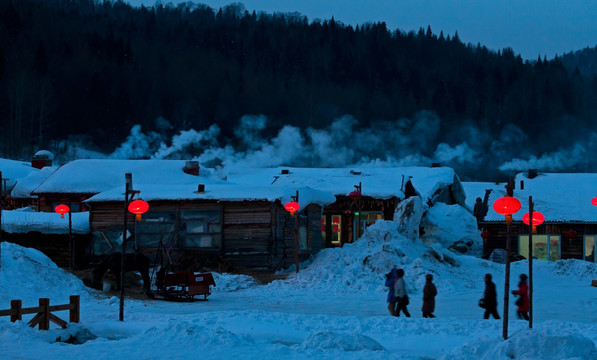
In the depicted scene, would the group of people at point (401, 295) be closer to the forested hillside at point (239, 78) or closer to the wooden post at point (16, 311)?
the wooden post at point (16, 311)

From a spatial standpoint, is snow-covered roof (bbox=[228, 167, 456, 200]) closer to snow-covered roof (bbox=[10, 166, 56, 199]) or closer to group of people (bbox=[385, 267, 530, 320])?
snow-covered roof (bbox=[10, 166, 56, 199])

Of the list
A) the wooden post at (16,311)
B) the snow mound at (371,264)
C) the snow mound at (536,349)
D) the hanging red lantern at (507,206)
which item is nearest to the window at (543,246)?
the snow mound at (371,264)

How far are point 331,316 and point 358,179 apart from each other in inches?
1199

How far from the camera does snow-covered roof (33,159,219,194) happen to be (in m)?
43.5

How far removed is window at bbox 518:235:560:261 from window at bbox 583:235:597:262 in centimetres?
151

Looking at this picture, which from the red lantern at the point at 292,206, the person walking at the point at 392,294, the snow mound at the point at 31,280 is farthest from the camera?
the red lantern at the point at 292,206

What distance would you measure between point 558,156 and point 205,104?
55.8 meters

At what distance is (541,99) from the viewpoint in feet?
444

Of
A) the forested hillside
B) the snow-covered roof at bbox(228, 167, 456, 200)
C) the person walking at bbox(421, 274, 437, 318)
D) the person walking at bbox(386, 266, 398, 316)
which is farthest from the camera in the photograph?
the forested hillside

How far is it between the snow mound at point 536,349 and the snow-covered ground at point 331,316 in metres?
0.02

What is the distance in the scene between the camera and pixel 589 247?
133 feet

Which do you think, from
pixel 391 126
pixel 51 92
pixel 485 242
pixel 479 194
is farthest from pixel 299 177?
pixel 391 126

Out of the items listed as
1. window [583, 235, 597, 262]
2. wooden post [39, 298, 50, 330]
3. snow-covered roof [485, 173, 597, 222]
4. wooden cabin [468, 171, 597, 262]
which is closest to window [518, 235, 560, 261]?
wooden cabin [468, 171, 597, 262]

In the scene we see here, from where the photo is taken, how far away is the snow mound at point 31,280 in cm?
2097
